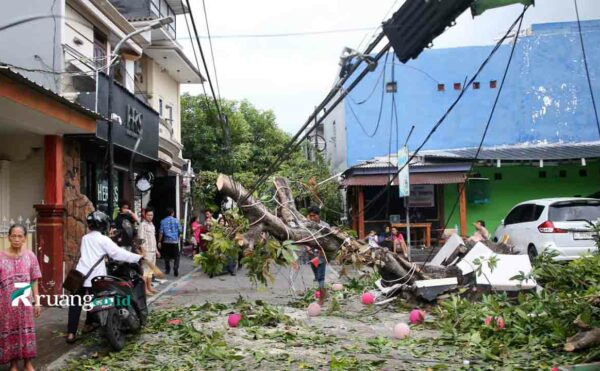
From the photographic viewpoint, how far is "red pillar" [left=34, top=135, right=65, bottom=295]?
32.3 ft

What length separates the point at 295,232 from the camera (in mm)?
8281

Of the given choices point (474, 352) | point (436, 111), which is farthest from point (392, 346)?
point (436, 111)

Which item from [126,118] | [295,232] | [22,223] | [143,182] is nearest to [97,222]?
[295,232]

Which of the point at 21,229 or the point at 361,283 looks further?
the point at 361,283

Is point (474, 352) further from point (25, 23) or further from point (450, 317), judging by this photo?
point (25, 23)

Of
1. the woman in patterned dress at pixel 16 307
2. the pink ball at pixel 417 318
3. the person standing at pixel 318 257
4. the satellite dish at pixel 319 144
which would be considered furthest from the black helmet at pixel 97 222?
the satellite dish at pixel 319 144

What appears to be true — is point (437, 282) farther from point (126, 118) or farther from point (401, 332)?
point (126, 118)

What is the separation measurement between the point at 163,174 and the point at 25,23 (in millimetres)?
8911

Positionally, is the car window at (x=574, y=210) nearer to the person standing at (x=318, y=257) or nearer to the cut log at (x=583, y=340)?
the person standing at (x=318, y=257)

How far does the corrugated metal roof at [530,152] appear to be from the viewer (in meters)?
18.9

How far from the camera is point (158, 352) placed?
6332 millimetres

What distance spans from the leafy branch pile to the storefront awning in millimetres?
10855

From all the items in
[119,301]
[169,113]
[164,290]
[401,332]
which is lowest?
[164,290]

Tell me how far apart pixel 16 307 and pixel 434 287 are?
597cm
